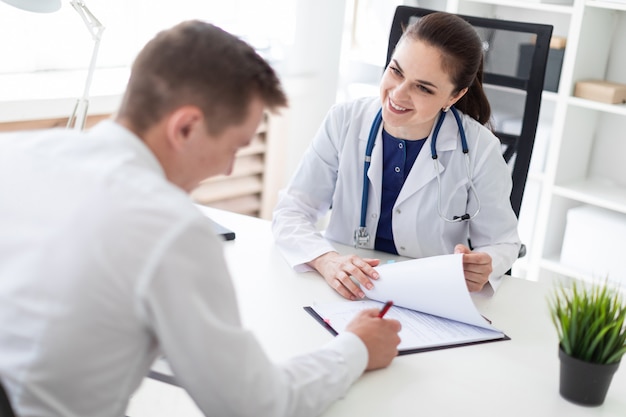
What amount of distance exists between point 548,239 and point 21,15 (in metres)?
2.16

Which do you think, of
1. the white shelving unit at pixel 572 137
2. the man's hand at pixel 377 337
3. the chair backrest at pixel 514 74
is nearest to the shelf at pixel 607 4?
the white shelving unit at pixel 572 137

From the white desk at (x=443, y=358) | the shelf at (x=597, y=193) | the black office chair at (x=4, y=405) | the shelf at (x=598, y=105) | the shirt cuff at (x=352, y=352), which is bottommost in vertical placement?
the shelf at (x=597, y=193)

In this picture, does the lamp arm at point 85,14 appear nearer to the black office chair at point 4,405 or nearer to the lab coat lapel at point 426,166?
the lab coat lapel at point 426,166

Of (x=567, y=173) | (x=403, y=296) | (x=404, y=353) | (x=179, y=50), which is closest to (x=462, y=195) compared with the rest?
(x=403, y=296)

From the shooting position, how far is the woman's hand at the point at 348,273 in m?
1.56

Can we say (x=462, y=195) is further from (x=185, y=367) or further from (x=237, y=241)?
(x=185, y=367)

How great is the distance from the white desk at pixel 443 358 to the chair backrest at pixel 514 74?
51cm

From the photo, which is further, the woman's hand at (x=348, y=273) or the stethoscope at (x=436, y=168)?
the stethoscope at (x=436, y=168)

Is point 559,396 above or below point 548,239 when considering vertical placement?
above

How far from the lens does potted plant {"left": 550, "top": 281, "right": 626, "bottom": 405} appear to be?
1207 millimetres

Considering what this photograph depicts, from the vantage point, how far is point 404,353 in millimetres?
1354

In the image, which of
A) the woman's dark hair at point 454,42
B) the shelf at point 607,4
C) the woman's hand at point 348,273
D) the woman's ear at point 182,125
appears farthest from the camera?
the shelf at point 607,4

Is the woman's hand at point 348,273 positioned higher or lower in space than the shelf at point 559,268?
higher

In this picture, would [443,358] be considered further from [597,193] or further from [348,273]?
[597,193]
